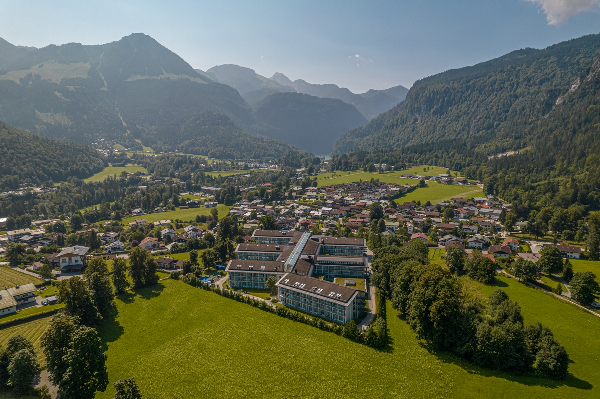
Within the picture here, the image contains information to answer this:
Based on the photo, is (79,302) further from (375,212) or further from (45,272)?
(375,212)

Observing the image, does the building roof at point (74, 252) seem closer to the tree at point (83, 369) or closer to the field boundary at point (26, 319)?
the field boundary at point (26, 319)

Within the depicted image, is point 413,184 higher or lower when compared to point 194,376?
higher

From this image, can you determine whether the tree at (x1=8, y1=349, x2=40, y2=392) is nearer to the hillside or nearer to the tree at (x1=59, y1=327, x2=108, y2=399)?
the tree at (x1=59, y1=327, x2=108, y2=399)

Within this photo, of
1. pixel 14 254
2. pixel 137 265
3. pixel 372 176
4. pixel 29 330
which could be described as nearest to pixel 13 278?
pixel 14 254

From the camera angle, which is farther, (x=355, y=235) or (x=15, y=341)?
(x=355, y=235)

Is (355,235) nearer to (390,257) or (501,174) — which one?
(390,257)

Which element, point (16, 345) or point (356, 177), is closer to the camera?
point (16, 345)

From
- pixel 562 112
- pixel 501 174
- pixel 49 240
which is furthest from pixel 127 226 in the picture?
pixel 562 112
